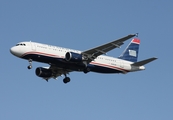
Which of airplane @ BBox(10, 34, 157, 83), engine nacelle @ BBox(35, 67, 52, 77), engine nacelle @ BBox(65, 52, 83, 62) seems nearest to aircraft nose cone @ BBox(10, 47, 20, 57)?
airplane @ BBox(10, 34, 157, 83)

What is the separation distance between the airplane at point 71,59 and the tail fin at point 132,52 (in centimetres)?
160

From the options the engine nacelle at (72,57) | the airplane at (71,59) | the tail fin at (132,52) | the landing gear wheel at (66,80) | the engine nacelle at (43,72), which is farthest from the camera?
the tail fin at (132,52)

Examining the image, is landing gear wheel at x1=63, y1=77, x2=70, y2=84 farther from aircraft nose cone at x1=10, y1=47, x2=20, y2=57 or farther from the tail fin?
aircraft nose cone at x1=10, y1=47, x2=20, y2=57

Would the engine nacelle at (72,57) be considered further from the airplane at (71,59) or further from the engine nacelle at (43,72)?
the engine nacelle at (43,72)

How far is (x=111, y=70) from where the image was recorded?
6500cm

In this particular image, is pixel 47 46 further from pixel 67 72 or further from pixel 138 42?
pixel 138 42

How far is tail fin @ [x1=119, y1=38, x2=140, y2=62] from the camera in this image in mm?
69875

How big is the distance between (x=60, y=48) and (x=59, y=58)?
75.8 inches

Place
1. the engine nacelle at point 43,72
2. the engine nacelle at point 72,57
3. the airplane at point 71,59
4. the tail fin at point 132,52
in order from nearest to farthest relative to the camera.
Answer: the airplane at point 71,59 < the engine nacelle at point 72,57 < the engine nacelle at point 43,72 < the tail fin at point 132,52

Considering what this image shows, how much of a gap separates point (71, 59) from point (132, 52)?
16.0m

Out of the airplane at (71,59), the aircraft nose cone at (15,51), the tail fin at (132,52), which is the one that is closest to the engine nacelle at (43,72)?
the airplane at (71,59)

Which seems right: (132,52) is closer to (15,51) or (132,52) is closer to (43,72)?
(43,72)

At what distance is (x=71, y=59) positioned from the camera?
58906 millimetres

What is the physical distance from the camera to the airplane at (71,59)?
58.5 m
